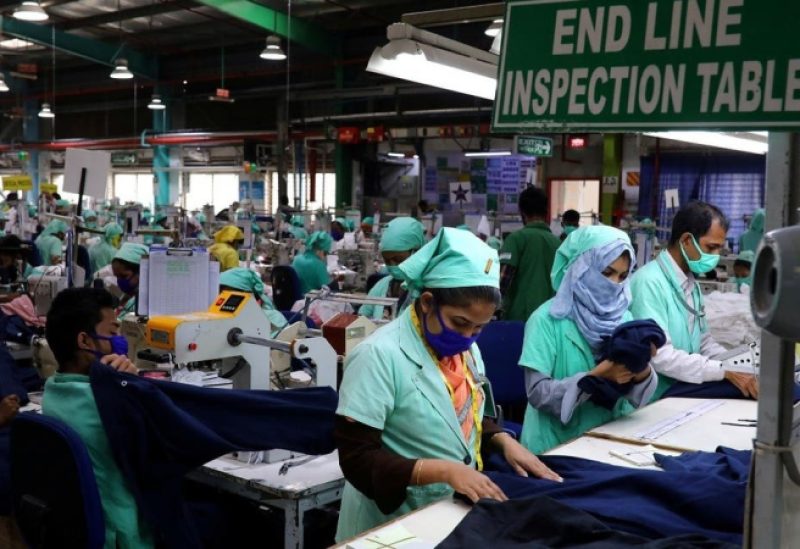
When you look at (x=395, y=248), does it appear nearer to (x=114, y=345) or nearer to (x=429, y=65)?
(x=429, y=65)

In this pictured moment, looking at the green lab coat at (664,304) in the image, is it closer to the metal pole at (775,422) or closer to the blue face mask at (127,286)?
the metal pole at (775,422)

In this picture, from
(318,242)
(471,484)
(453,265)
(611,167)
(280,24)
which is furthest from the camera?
(611,167)

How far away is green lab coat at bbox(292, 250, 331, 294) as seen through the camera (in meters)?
7.69

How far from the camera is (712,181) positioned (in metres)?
14.0

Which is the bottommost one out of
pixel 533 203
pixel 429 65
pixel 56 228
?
pixel 56 228

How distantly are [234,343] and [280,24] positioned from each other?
11.5m

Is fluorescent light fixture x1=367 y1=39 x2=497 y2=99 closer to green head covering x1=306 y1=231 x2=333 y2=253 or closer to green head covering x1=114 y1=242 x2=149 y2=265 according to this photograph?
green head covering x1=114 y1=242 x2=149 y2=265

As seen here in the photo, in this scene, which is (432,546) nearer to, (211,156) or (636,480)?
(636,480)

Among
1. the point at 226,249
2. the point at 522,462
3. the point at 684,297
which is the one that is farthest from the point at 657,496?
the point at 226,249

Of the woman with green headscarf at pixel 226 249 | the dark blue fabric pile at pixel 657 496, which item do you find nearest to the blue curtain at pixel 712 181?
the woman with green headscarf at pixel 226 249

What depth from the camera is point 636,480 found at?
6.38 ft

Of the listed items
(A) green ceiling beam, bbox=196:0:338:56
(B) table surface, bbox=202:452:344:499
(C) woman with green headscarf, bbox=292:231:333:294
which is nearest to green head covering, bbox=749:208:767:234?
(B) table surface, bbox=202:452:344:499

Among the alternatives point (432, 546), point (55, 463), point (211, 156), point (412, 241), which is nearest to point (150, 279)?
point (412, 241)

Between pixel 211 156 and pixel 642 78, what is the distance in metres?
19.4
